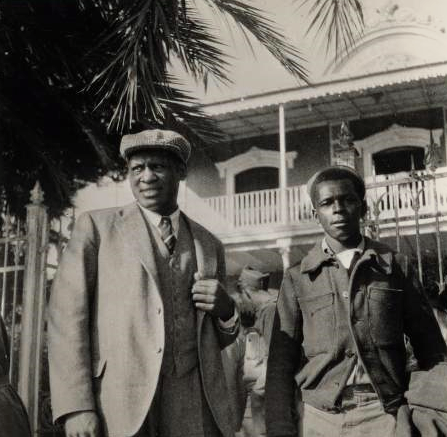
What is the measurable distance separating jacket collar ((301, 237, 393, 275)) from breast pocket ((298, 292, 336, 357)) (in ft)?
0.48

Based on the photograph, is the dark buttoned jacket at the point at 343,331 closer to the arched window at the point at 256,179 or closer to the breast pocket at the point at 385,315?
the breast pocket at the point at 385,315

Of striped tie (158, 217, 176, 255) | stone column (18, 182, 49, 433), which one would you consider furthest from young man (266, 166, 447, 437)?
stone column (18, 182, 49, 433)

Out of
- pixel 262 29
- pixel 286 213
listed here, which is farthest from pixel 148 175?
pixel 286 213

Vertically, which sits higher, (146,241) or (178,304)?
(146,241)

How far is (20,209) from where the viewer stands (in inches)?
333

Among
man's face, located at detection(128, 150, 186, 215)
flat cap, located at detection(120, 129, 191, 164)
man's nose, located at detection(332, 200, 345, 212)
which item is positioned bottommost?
man's nose, located at detection(332, 200, 345, 212)

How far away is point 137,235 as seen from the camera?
2801mm

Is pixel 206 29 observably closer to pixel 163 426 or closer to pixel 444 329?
pixel 444 329

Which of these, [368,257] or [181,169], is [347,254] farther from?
[181,169]

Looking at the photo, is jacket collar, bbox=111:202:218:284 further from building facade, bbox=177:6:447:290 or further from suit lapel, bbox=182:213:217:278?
building facade, bbox=177:6:447:290

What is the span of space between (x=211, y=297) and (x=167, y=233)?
1.18ft

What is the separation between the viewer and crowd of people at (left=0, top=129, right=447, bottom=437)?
2576mm

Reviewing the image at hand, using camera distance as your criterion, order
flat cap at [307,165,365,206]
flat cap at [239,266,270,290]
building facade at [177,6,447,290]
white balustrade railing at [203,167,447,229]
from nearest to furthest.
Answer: flat cap at [307,165,365,206], flat cap at [239,266,270,290], white balustrade railing at [203,167,447,229], building facade at [177,6,447,290]

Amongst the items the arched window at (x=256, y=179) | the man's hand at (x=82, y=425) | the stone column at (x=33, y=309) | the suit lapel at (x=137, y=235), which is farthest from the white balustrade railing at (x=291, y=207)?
the man's hand at (x=82, y=425)
